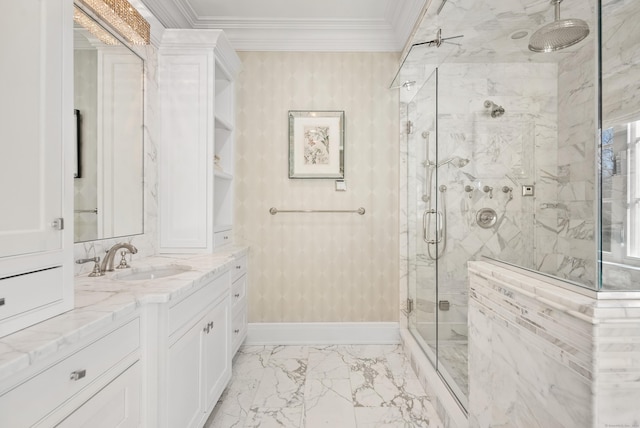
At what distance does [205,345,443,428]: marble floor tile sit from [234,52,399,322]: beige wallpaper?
0.36m

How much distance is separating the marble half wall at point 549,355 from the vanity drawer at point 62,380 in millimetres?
1317

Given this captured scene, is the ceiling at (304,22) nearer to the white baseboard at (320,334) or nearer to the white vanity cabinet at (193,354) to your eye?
the white vanity cabinet at (193,354)

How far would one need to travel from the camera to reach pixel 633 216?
95 cm

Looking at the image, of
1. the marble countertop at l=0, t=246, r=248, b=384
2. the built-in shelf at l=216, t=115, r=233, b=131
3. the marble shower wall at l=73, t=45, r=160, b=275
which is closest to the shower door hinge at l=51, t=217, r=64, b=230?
the marble countertop at l=0, t=246, r=248, b=384

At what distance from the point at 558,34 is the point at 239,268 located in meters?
2.29

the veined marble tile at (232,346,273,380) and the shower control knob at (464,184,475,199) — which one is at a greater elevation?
the shower control knob at (464,184,475,199)

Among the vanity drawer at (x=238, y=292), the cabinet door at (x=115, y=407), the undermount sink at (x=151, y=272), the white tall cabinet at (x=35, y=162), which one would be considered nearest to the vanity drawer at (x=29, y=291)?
the white tall cabinet at (x=35, y=162)

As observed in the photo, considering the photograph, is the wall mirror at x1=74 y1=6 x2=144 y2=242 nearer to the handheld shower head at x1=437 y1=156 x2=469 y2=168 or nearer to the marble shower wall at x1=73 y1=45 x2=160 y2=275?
the marble shower wall at x1=73 y1=45 x2=160 y2=275

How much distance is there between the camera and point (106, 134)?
180 centimetres

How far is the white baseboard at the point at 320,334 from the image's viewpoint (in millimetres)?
2955

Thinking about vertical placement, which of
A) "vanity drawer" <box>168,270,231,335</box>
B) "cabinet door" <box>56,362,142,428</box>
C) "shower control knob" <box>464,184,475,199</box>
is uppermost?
"shower control knob" <box>464,184,475,199</box>

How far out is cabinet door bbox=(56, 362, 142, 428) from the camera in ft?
2.94

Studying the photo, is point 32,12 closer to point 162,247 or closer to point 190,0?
point 162,247

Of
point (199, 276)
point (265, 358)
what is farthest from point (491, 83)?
point (265, 358)
